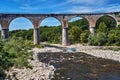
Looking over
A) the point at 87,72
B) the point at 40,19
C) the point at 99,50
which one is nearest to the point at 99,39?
the point at 99,50

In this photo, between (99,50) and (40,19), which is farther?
(40,19)

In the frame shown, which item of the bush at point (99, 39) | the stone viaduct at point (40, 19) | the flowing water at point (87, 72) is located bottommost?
the flowing water at point (87, 72)

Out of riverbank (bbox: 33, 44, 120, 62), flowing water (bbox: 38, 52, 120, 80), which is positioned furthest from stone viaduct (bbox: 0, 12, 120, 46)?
flowing water (bbox: 38, 52, 120, 80)

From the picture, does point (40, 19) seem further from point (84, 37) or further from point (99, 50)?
point (99, 50)

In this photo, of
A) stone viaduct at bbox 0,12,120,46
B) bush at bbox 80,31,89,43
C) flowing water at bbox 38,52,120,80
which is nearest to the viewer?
flowing water at bbox 38,52,120,80

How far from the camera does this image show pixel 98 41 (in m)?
54.8

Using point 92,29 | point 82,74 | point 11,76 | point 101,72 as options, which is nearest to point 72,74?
point 82,74

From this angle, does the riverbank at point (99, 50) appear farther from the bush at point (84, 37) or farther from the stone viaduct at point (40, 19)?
the bush at point (84, 37)

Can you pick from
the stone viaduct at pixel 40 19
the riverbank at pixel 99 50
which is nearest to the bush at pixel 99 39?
the stone viaduct at pixel 40 19

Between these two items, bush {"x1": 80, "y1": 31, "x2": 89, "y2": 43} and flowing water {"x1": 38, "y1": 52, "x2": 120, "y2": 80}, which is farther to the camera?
bush {"x1": 80, "y1": 31, "x2": 89, "y2": 43}

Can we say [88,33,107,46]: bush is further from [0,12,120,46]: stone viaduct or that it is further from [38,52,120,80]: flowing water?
[38,52,120,80]: flowing water

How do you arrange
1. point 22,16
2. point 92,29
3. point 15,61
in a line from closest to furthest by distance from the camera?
point 15,61 < point 22,16 < point 92,29

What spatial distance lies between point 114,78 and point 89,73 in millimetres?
3016

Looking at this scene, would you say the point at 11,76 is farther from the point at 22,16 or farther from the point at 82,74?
the point at 22,16
